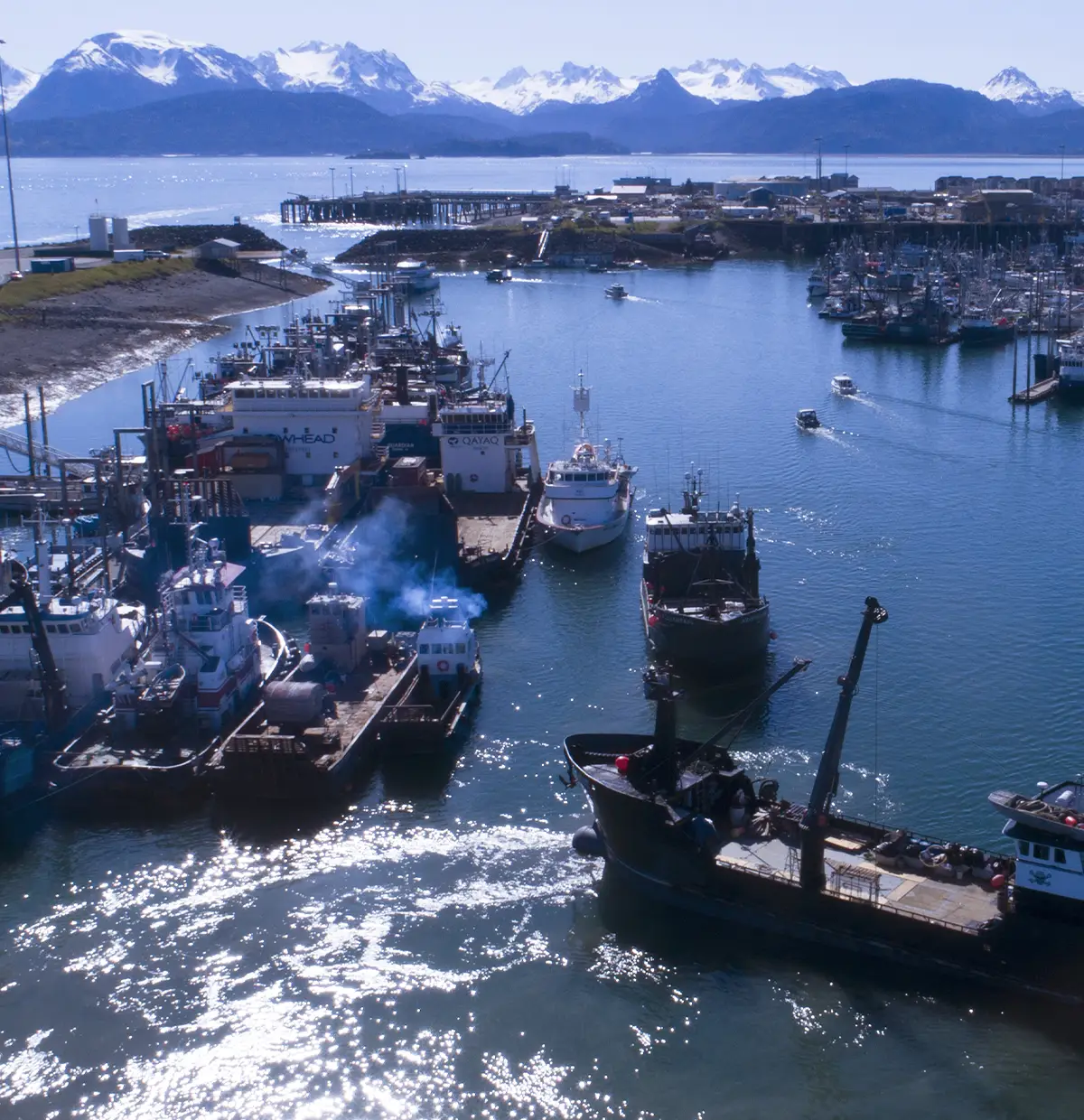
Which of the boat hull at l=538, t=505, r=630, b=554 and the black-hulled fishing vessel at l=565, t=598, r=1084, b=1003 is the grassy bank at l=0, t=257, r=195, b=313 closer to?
the boat hull at l=538, t=505, r=630, b=554

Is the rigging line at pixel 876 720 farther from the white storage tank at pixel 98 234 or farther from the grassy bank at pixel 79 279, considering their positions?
the white storage tank at pixel 98 234

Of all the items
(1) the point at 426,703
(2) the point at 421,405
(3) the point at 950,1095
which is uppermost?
(2) the point at 421,405

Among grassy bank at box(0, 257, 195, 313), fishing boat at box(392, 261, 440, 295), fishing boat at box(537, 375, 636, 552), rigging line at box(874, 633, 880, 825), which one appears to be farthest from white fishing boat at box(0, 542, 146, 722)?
fishing boat at box(392, 261, 440, 295)

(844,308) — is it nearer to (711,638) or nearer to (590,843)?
(711,638)

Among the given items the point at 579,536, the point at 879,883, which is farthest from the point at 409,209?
the point at 879,883

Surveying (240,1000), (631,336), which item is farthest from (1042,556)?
(631,336)

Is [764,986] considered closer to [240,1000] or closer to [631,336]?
[240,1000]
